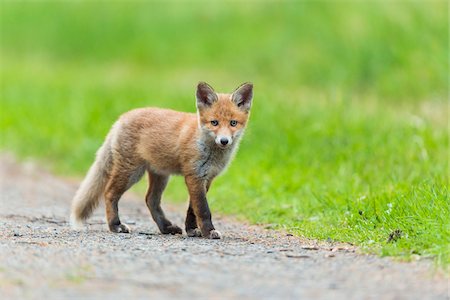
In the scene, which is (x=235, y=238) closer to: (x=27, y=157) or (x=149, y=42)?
(x=27, y=157)

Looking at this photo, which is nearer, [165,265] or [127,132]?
[165,265]

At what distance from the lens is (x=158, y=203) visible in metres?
8.08

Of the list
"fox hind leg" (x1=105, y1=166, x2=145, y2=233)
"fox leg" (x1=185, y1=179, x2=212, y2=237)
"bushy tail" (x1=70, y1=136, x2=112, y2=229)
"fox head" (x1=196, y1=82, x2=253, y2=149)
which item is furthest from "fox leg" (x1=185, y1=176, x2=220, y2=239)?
"bushy tail" (x1=70, y1=136, x2=112, y2=229)

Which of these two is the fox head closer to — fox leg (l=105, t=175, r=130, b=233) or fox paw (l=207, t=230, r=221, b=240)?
fox paw (l=207, t=230, r=221, b=240)

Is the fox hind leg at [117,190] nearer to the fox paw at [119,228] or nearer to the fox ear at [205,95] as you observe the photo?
the fox paw at [119,228]

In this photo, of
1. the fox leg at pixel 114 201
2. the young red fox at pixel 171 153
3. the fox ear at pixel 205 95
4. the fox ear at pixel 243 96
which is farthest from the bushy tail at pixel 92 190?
the fox ear at pixel 243 96

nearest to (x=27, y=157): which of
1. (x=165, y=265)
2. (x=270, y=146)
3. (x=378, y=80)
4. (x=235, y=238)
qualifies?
(x=270, y=146)

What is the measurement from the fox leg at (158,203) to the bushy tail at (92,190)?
0.40 meters


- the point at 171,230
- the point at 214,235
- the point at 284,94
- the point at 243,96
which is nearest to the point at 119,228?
the point at 171,230

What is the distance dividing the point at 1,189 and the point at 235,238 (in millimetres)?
4270

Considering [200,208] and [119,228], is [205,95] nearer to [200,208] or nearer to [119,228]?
[200,208]

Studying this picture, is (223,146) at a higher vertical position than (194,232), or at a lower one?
higher

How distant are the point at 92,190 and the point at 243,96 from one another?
1592 mm

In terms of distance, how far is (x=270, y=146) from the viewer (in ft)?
37.4
